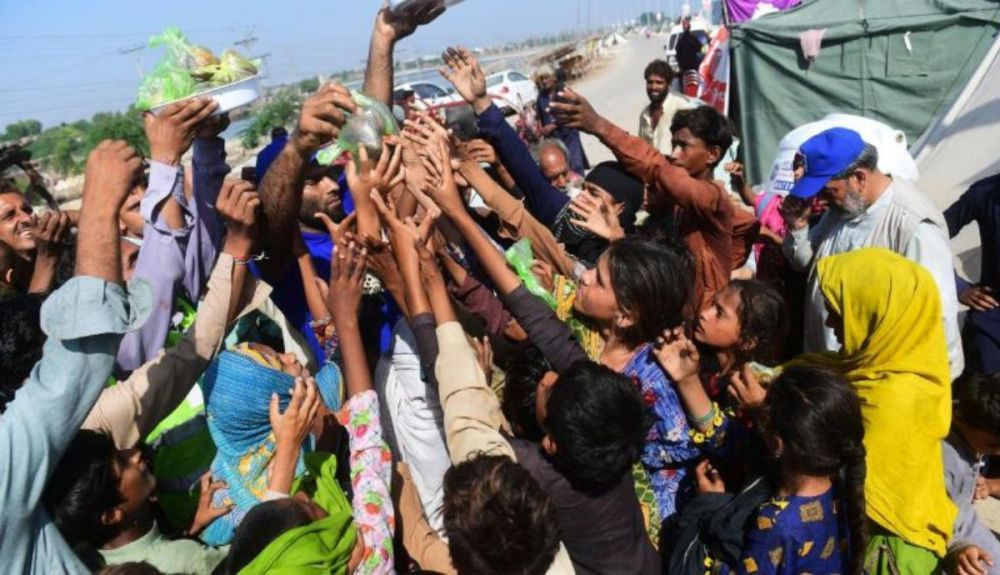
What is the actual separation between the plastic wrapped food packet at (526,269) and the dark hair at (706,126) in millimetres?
1478

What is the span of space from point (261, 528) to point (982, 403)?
8.32 feet

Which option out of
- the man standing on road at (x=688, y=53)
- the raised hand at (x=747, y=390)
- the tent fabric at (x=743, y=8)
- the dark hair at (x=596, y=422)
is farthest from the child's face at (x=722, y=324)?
the man standing on road at (x=688, y=53)

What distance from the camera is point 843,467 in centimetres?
184

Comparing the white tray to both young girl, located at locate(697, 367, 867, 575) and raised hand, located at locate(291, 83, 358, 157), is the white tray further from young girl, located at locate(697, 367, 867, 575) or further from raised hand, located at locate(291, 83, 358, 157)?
young girl, located at locate(697, 367, 867, 575)

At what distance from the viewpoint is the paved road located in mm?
13852

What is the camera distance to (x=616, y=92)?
2556cm

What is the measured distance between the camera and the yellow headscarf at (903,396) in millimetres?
2068

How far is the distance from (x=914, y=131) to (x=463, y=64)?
6319 mm

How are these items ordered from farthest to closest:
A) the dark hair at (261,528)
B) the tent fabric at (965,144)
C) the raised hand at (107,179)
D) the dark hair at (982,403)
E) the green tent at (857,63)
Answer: the green tent at (857,63)
the tent fabric at (965,144)
the dark hair at (982,403)
the dark hair at (261,528)
the raised hand at (107,179)

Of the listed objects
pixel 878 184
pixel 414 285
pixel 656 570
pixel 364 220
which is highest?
pixel 364 220

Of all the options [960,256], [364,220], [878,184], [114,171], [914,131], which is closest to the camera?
[114,171]

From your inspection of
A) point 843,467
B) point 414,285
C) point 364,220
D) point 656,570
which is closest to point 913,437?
point 843,467

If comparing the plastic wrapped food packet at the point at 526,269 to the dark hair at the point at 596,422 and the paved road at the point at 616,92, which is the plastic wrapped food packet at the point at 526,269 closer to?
the dark hair at the point at 596,422

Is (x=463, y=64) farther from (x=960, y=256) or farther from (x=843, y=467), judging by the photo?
(x=960, y=256)
